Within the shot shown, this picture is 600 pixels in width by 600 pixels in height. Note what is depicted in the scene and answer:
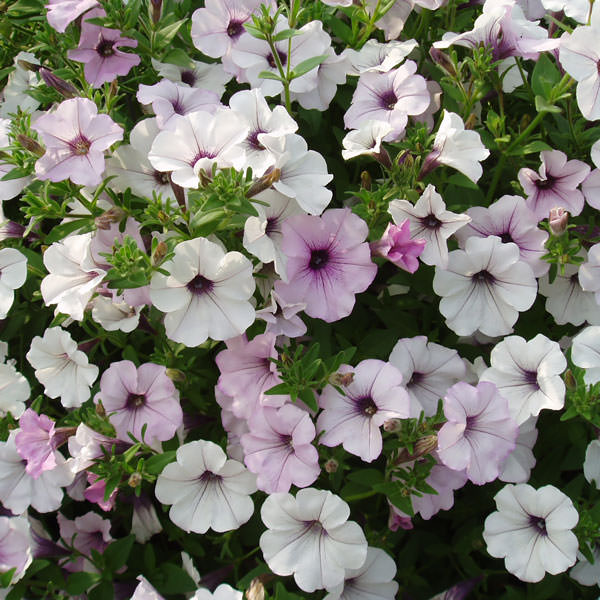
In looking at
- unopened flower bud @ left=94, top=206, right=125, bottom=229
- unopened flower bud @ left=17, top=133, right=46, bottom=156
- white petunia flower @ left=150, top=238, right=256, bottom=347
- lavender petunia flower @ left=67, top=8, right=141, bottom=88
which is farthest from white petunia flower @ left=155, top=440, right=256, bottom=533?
lavender petunia flower @ left=67, top=8, right=141, bottom=88

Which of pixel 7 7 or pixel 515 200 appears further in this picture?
pixel 7 7

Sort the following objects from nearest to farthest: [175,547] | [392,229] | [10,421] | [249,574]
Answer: [392,229], [249,574], [10,421], [175,547]

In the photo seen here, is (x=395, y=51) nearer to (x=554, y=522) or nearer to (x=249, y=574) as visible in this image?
(x=554, y=522)

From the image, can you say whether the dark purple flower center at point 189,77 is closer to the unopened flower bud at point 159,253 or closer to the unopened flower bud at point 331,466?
the unopened flower bud at point 159,253

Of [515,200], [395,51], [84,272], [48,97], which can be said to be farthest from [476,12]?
[84,272]

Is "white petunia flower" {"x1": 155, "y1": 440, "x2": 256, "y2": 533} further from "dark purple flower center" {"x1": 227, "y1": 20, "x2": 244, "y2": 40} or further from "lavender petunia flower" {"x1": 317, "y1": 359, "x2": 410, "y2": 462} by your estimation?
"dark purple flower center" {"x1": 227, "y1": 20, "x2": 244, "y2": 40}

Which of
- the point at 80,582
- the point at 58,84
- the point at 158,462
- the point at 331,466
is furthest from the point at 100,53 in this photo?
the point at 80,582
